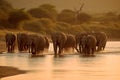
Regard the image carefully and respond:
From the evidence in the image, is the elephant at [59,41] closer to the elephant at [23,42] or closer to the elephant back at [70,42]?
the elephant back at [70,42]

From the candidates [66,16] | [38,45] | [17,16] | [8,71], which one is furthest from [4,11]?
[8,71]

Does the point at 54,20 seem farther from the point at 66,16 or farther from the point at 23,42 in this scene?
the point at 23,42

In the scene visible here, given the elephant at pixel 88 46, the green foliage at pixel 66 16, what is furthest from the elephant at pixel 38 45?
the green foliage at pixel 66 16

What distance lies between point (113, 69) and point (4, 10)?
28.7 m

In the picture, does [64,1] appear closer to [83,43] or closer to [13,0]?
[13,0]

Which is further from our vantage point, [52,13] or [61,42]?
[52,13]

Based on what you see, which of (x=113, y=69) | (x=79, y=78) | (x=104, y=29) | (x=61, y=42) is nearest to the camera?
(x=79, y=78)

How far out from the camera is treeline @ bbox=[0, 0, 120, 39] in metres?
45.8

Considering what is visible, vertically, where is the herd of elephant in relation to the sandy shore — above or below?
above

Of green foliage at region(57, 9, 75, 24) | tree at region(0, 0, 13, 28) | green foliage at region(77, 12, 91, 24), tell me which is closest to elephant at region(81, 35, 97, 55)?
tree at region(0, 0, 13, 28)

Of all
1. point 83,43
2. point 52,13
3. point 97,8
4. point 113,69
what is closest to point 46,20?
point 52,13

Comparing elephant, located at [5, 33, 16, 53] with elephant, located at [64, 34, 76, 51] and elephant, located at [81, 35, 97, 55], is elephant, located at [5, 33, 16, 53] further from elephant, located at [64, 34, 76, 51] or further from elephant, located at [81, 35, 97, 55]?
elephant, located at [81, 35, 97, 55]

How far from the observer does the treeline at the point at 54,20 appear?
45812 mm

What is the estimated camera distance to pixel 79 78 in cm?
1623
